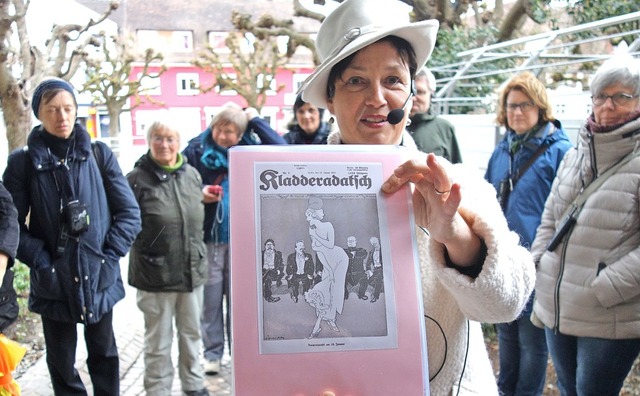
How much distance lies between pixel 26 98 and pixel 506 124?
4.74 meters

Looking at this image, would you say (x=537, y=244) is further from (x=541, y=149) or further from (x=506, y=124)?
(x=506, y=124)

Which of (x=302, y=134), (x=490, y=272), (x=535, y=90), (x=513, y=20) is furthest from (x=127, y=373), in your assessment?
(x=513, y=20)

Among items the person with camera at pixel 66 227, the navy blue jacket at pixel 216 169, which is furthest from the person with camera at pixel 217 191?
the person with camera at pixel 66 227

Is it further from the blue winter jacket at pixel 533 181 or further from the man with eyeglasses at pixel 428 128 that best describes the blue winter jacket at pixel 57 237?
the blue winter jacket at pixel 533 181

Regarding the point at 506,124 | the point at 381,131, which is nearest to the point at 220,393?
the point at 506,124

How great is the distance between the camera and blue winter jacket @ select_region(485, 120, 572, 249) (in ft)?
9.91

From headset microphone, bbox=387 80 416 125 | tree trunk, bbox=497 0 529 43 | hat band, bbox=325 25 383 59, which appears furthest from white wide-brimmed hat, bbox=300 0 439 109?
tree trunk, bbox=497 0 529 43

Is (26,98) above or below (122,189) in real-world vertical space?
above

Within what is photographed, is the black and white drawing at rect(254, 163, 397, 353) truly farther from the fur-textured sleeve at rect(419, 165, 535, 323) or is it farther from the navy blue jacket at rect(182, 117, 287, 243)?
the navy blue jacket at rect(182, 117, 287, 243)

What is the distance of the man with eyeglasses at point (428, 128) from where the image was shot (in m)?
3.78

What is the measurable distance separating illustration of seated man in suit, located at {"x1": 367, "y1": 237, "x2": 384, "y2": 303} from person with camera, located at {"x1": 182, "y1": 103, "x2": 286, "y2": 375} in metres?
2.95

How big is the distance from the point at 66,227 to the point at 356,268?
2371mm

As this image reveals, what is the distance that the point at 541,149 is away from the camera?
3055 mm

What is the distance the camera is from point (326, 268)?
3.13 ft
